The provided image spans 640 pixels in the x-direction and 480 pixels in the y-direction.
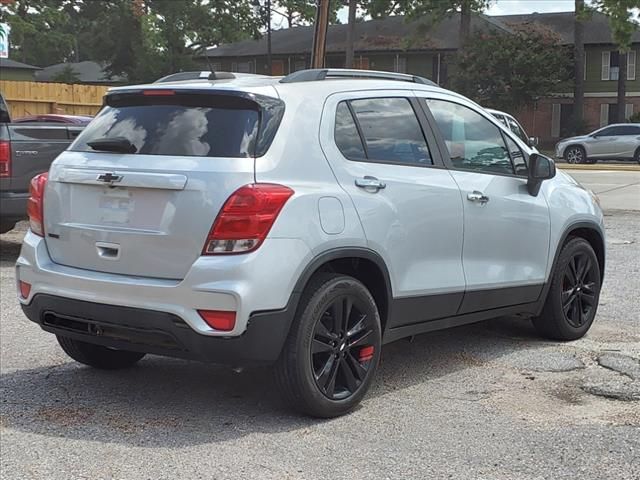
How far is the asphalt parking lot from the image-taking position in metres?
3.92

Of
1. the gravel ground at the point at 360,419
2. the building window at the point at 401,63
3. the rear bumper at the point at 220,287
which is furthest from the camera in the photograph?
the building window at the point at 401,63

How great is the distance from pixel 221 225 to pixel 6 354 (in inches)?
105

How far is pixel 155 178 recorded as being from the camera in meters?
4.28

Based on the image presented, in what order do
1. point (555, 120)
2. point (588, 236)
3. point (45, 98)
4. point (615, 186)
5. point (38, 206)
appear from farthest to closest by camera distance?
point (555, 120)
point (45, 98)
point (615, 186)
point (588, 236)
point (38, 206)

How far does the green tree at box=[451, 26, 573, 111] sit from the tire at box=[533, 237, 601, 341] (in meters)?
39.8

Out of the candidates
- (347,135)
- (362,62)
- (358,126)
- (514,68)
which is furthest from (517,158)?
(362,62)

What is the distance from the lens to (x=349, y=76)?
5172 millimetres

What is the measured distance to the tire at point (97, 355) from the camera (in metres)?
5.32

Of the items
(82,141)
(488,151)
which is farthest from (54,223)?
(488,151)

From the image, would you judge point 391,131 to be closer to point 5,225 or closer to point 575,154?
point 5,225

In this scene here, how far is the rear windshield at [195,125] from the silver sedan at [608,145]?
30.0 m

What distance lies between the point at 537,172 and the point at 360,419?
2326 mm

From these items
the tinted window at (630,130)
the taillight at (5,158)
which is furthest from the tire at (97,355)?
the tinted window at (630,130)

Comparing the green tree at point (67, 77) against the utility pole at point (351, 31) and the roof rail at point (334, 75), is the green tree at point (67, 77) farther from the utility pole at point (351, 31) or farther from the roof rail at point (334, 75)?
the roof rail at point (334, 75)
